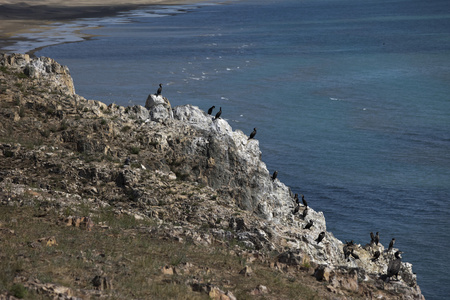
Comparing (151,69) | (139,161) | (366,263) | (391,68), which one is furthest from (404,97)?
(139,161)

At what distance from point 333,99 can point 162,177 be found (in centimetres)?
6336

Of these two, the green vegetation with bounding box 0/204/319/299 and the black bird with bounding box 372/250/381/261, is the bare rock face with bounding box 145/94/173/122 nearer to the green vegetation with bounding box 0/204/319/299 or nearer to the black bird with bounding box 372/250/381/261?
the green vegetation with bounding box 0/204/319/299

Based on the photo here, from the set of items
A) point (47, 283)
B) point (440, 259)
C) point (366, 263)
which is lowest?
point (440, 259)

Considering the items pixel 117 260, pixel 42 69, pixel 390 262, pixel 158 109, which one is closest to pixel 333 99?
pixel 158 109

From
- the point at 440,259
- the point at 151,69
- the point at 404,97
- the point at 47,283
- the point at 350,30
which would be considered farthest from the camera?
the point at 350,30

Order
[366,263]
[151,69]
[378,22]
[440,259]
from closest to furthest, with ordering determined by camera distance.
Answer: [366,263] → [440,259] → [151,69] → [378,22]

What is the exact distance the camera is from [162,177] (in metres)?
28.1

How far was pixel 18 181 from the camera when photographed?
85.1ft

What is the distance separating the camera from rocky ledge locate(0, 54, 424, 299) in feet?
78.2

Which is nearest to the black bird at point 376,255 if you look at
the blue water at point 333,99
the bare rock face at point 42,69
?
the blue water at point 333,99

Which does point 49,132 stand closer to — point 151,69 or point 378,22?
point 151,69

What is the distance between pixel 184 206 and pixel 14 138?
862cm

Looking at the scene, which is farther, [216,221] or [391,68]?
[391,68]

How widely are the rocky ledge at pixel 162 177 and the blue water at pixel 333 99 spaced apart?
1701 cm
